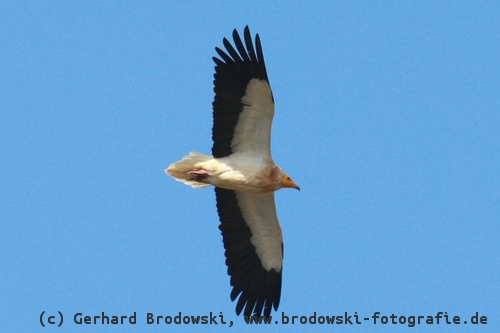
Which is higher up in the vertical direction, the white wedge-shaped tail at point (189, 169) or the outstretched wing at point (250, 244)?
the white wedge-shaped tail at point (189, 169)

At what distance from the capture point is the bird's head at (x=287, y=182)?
1397cm

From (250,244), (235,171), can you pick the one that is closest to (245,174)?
(235,171)

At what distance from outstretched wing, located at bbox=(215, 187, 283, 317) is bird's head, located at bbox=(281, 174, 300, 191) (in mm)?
498

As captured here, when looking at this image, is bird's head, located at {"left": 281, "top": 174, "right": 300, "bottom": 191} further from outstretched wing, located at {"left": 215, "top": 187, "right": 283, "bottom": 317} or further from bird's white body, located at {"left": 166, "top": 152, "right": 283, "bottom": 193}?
outstretched wing, located at {"left": 215, "top": 187, "right": 283, "bottom": 317}

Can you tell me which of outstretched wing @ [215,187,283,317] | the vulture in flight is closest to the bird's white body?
the vulture in flight

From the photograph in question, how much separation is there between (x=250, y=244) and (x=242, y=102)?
2.21 m

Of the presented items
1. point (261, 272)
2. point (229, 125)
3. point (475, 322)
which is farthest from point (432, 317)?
point (229, 125)

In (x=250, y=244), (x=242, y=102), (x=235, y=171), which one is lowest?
(x=250, y=244)

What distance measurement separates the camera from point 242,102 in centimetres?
1365

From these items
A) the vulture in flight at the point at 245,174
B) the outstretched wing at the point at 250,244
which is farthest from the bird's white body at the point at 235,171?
the outstretched wing at the point at 250,244

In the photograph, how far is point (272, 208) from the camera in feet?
47.6

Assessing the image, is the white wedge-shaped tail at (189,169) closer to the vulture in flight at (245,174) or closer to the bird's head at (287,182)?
the vulture in flight at (245,174)

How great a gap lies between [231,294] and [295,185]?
1.85 m

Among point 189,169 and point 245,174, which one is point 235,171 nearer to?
point 245,174
